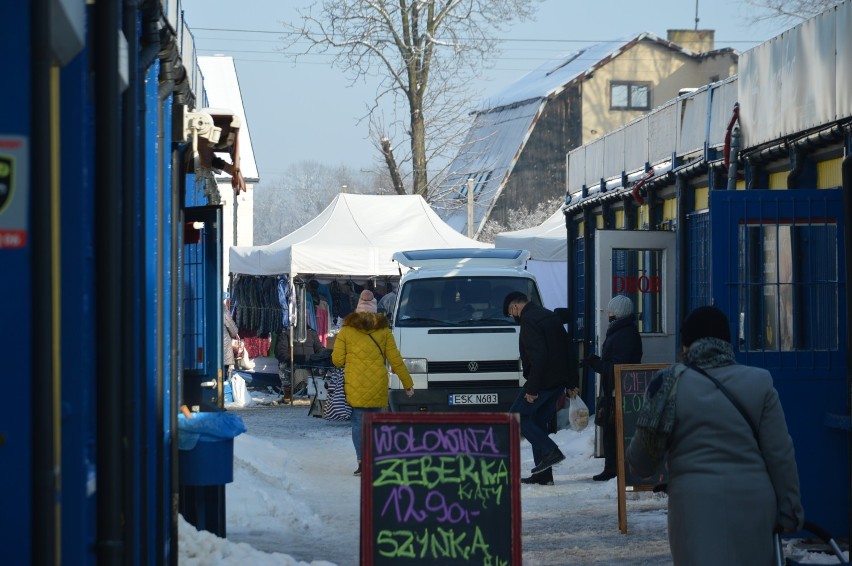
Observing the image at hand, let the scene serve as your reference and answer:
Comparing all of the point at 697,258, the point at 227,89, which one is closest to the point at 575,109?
the point at 227,89

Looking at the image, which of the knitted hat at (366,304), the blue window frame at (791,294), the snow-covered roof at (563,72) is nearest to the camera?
the blue window frame at (791,294)

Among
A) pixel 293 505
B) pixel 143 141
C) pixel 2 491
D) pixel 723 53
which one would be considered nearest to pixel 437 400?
pixel 293 505

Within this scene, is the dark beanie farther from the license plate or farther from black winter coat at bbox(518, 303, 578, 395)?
the license plate

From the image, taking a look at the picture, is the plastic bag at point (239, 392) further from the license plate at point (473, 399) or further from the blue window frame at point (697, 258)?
the blue window frame at point (697, 258)

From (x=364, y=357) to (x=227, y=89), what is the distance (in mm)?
45056

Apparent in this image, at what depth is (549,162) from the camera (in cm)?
5222

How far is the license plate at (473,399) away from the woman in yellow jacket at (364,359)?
2.74 metres

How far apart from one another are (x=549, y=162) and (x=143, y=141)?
46.7 metres

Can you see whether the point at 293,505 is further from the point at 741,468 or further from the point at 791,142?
the point at 741,468

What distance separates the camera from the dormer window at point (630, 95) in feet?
168

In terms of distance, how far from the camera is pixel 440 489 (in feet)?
22.2

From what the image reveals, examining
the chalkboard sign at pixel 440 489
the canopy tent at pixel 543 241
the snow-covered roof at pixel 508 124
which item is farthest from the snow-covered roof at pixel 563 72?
the chalkboard sign at pixel 440 489

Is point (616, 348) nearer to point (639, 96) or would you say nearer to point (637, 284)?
point (637, 284)

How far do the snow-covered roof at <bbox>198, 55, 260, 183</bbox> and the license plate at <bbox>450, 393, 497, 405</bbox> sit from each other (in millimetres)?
39555
